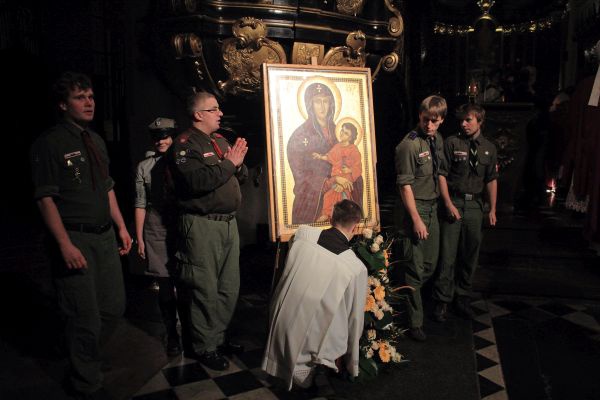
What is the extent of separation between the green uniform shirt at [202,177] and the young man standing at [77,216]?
0.38 m

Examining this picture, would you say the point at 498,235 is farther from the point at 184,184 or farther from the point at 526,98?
the point at 184,184

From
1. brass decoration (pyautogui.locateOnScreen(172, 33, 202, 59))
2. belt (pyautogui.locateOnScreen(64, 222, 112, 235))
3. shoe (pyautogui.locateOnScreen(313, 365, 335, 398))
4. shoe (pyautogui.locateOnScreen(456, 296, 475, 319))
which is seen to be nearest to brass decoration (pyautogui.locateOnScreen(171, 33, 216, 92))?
brass decoration (pyautogui.locateOnScreen(172, 33, 202, 59))

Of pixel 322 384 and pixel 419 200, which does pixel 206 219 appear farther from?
pixel 419 200

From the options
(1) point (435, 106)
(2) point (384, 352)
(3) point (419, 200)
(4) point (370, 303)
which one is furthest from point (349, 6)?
(2) point (384, 352)

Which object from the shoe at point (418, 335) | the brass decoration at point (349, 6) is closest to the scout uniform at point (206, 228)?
the shoe at point (418, 335)

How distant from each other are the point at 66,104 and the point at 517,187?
463 centimetres

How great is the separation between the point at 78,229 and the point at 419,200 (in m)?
1.94

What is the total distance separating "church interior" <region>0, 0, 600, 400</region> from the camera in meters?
2.89

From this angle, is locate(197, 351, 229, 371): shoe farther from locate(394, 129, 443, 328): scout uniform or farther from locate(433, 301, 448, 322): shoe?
locate(433, 301, 448, 322): shoe

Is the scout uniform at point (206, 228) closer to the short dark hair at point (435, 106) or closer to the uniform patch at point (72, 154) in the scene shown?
the uniform patch at point (72, 154)

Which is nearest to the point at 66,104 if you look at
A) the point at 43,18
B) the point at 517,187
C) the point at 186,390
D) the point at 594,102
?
the point at 186,390

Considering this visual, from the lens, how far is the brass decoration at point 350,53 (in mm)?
3535

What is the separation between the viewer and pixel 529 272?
4.38 m

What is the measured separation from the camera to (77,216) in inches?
96.0
